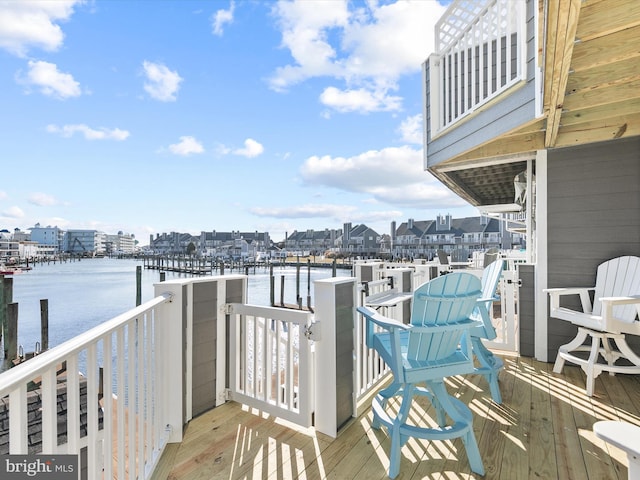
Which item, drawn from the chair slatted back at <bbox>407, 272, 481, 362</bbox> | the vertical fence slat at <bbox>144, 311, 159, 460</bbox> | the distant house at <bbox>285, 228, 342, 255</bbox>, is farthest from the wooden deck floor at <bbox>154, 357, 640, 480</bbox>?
the distant house at <bbox>285, 228, 342, 255</bbox>

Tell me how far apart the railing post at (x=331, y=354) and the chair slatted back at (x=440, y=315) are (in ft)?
1.69

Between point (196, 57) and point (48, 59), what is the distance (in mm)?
6449

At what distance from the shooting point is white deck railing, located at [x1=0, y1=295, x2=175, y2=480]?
82 centimetres

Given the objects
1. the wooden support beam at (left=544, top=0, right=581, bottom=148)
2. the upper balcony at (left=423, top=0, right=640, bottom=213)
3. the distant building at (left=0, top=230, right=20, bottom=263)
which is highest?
the upper balcony at (left=423, top=0, right=640, bottom=213)

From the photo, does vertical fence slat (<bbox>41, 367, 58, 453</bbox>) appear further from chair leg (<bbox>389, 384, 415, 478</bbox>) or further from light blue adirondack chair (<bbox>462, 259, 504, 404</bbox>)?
light blue adirondack chair (<bbox>462, 259, 504, 404</bbox>)

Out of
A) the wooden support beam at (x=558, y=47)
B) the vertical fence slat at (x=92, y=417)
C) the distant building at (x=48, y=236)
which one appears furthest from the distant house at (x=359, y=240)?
the distant building at (x=48, y=236)

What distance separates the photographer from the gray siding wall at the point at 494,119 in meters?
3.05

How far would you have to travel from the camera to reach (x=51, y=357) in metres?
0.95

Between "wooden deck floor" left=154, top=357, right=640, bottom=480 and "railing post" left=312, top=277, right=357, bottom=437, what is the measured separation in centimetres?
12

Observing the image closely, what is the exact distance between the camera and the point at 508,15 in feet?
11.5

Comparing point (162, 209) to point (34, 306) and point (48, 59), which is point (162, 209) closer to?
point (34, 306)

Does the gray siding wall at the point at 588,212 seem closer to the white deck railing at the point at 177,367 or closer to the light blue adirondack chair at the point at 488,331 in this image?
the light blue adirondack chair at the point at 488,331

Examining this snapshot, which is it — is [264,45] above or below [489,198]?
above

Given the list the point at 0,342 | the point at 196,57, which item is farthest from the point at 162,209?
the point at 196,57
